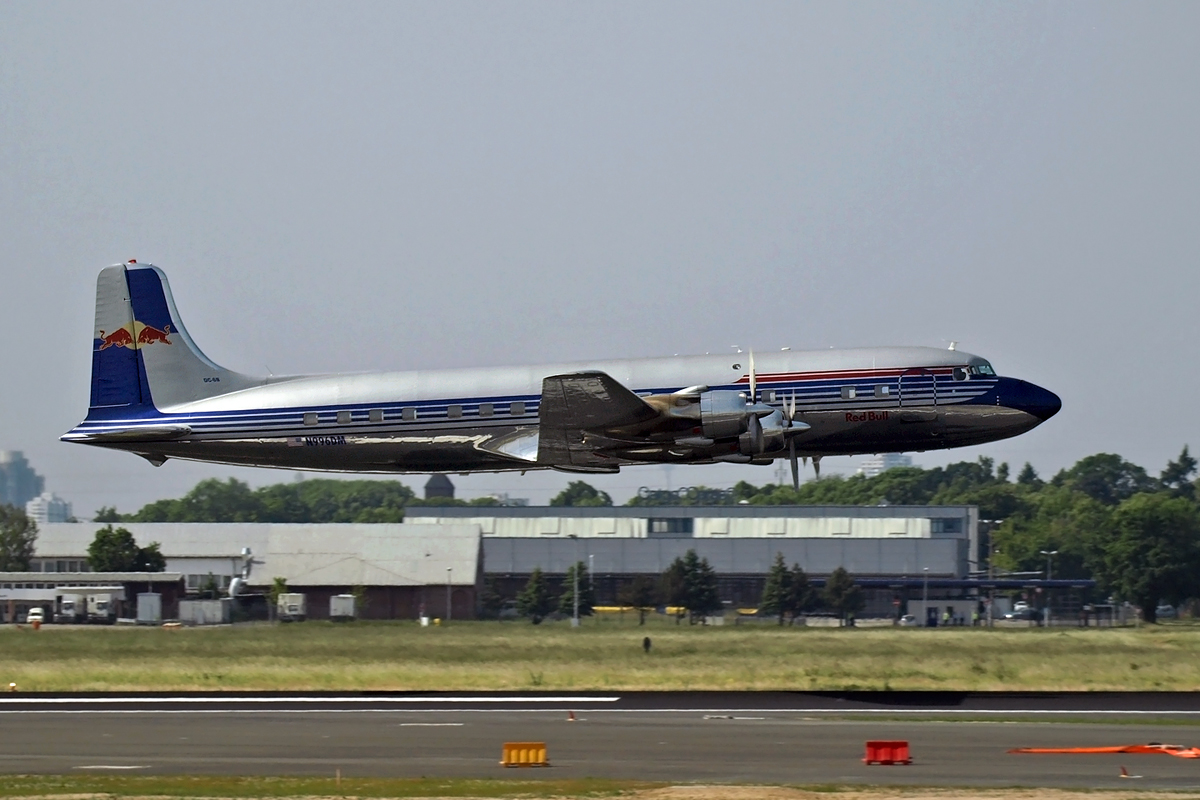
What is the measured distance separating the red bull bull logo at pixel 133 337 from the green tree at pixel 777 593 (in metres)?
27.1

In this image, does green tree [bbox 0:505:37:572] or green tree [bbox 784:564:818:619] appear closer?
green tree [bbox 784:564:818:619]

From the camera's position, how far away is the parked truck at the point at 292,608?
48.8 meters

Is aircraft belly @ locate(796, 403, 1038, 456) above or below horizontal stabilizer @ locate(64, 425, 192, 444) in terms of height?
above

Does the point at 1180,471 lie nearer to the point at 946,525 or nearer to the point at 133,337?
the point at 946,525

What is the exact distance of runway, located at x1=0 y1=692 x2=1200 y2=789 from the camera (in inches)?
851

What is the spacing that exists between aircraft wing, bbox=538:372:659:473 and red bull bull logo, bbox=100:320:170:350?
34.4 ft

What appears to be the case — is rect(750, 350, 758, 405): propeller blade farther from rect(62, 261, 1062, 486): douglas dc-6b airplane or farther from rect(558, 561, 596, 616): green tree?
rect(558, 561, 596, 616): green tree

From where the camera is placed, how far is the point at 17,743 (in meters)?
25.0

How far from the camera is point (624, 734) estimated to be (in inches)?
992

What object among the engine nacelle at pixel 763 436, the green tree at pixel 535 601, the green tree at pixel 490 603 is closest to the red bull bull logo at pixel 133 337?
the engine nacelle at pixel 763 436

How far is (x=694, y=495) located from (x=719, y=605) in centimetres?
3835

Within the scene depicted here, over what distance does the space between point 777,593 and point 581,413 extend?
1058 inches

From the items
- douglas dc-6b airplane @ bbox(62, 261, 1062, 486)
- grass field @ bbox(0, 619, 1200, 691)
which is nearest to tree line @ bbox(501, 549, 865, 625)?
grass field @ bbox(0, 619, 1200, 691)

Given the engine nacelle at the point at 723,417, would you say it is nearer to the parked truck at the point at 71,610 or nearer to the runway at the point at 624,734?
the runway at the point at 624,734
